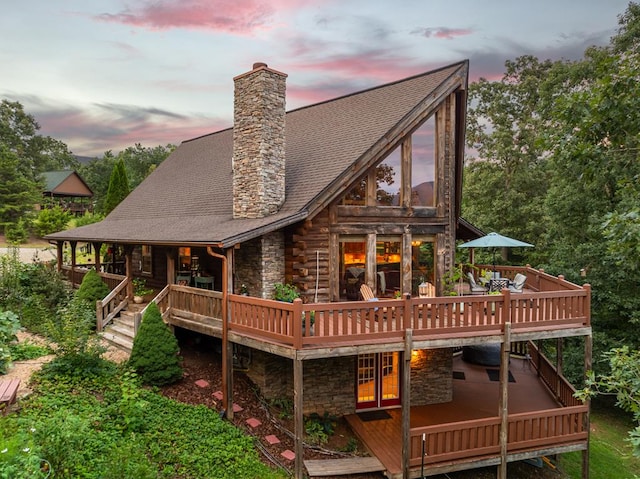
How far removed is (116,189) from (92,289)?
14871mm

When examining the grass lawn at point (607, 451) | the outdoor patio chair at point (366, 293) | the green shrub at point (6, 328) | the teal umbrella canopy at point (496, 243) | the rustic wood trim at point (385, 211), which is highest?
the rustic wood trim at point (385, 211)

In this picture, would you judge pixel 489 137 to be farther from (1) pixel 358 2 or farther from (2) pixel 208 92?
(2) pixel 208 92

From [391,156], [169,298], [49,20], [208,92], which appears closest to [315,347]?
[169,298]

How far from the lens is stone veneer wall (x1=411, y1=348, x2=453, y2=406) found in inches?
484

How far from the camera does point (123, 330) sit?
12320 mm

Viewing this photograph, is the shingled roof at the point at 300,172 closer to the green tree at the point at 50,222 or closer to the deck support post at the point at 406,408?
the deck support post at the point at 406,408

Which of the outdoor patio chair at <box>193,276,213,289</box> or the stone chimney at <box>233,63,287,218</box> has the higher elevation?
the stone chimney at <box>233,63,287,218</box>

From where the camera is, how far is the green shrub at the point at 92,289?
44.0ft

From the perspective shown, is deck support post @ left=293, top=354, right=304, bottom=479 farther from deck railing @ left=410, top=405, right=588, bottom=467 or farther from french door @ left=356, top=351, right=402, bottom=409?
french door @ left=356, top=351, right=402, bottom=409

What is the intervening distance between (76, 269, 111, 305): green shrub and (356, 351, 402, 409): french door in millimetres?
8719

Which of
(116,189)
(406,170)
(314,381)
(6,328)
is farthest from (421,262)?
(116,189)

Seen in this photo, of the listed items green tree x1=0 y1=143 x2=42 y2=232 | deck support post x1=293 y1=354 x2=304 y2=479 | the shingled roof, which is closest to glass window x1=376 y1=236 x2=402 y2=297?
the shingled roof

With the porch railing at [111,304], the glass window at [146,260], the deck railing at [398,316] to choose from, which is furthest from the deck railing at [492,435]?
the glass window at [146,260]

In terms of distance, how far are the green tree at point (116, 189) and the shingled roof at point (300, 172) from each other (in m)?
8.35
